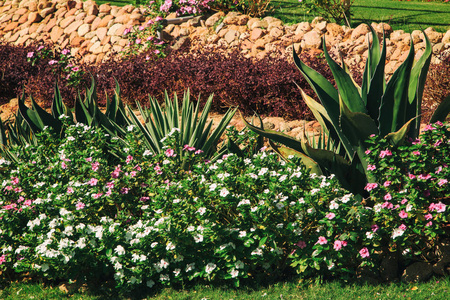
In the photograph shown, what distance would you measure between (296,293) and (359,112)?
131 centimetres

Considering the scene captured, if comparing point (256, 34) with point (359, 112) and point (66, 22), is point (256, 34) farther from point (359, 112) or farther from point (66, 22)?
point (66, 22)

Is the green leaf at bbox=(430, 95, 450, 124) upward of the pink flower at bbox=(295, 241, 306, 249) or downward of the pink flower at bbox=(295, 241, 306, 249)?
upward

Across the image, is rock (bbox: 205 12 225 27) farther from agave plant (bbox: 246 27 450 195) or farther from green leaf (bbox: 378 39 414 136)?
green leaf (bbox: 378 39 414 136)

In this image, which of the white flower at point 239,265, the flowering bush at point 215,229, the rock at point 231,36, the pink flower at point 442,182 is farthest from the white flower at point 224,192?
the rock at point 231,36

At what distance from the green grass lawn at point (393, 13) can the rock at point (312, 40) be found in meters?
0.93

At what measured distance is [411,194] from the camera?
3240 mm

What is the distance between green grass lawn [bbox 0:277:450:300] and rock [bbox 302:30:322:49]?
182 inches

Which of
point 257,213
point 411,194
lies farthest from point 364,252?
point 257,213

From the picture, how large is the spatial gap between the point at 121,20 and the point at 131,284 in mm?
7548

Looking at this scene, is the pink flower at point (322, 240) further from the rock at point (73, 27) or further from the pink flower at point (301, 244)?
the rock at point (73, 27)

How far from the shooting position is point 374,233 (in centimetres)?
320

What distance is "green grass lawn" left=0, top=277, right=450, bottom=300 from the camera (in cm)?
314

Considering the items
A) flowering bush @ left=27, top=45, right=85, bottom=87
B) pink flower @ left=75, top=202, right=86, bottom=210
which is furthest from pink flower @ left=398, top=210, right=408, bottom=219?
flowering bush @ left=27, top=45, right=85, bottom=87

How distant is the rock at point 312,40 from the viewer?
7.28 m
